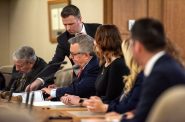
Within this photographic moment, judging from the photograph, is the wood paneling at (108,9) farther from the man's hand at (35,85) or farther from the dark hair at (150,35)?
the dark hair at (150,35)

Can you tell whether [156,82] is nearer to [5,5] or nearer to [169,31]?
[169,31]

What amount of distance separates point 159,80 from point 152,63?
101 millimetres

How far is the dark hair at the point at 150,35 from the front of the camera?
1938 millimetres

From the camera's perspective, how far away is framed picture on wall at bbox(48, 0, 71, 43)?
5988mm

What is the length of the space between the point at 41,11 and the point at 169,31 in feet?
7.63

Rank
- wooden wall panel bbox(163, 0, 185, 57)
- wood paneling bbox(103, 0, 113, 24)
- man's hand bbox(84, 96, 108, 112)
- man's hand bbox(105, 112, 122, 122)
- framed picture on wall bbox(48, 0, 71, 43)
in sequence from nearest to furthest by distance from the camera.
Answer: man's hand bbox(105, 112, 122, 122) → man's hand bbox(84, 96, 108, 112) → wood paneling bbox(103, 0, 113, 24) → wooden wall panel bbox(163, 0, 185, 57) → framed picture on wall bbox(48, 0, 71, 43)

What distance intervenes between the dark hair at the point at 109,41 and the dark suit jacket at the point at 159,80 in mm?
1235

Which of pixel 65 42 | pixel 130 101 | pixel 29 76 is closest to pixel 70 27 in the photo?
pixel 65 42

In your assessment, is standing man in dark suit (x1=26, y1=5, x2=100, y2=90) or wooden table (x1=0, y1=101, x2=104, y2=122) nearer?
wooden table (x1=0, y1=101, x2=104, y2=122)

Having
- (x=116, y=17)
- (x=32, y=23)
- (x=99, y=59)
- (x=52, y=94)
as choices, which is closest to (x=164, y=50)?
(x=99, y=59)

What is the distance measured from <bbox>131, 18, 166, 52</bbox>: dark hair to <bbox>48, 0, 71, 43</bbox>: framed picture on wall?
3.95m

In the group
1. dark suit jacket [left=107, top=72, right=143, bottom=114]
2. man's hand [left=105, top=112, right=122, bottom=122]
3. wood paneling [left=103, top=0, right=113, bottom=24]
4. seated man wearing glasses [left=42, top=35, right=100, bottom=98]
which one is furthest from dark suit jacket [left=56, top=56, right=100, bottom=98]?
wood paneling [left=103, top=0, right=113, bottom=24]

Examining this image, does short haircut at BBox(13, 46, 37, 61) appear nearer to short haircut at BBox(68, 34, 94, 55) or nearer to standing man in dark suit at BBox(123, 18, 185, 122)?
short haircut at BBox(68, 34, 94, 55)

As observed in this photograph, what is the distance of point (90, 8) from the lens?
5.27 metres
